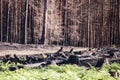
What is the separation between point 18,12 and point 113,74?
35.0 meters

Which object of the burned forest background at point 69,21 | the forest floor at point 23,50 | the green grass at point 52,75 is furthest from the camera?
the burned forest background at point 69,21

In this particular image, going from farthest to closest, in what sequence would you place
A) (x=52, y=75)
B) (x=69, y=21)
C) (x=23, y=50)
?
(x=69, y=21)
(x=23, y=50)
(x=52, y=75)

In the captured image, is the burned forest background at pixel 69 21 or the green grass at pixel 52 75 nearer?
the green grass at pixel 52 75

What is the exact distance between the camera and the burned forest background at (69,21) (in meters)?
42.4

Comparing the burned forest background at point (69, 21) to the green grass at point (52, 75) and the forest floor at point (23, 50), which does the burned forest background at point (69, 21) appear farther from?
the green grass at point (52, 75)

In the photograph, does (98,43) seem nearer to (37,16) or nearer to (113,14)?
(113,14)

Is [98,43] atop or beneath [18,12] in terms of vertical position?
beneath

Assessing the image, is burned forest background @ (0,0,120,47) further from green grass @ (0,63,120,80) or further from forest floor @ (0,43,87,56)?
green grass @ (0,63,120,80)

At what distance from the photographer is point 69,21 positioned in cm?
4394

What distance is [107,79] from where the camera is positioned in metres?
9.73

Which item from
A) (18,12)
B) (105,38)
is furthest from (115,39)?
(18,12)

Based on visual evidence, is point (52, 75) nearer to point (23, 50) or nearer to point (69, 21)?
point (23, 50)

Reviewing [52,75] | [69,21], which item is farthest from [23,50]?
[69,21]

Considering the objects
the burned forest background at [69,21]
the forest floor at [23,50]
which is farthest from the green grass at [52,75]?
the burned forest background at [69,21]
